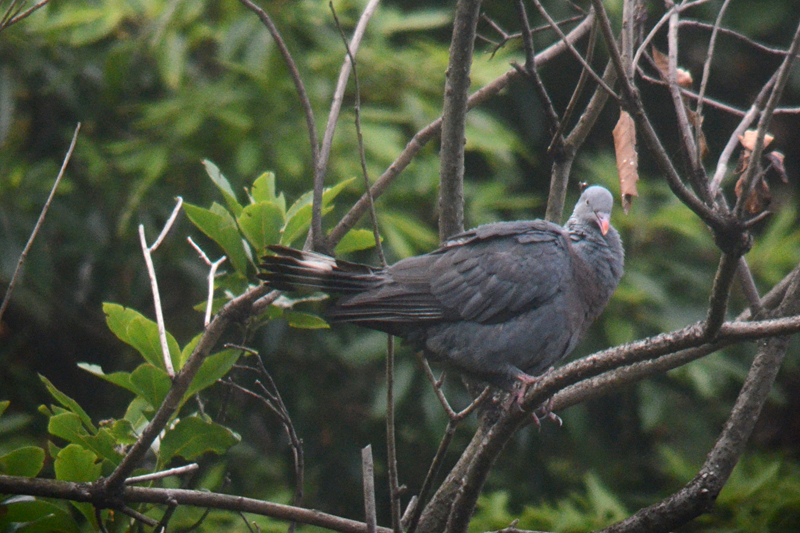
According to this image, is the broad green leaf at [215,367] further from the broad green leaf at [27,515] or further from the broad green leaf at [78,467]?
the broad green leaf at [27,515]

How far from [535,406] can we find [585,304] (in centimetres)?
118

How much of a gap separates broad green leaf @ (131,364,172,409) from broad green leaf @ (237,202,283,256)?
1.68ft

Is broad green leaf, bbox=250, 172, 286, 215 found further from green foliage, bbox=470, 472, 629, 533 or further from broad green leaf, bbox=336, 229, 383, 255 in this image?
green foliage, bbox=470, 472, 629, 533

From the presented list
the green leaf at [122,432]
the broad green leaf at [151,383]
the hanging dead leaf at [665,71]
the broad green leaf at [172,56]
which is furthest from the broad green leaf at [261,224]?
the broad green leaf at [172,56]

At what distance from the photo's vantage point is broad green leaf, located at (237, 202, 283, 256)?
8.10 ft

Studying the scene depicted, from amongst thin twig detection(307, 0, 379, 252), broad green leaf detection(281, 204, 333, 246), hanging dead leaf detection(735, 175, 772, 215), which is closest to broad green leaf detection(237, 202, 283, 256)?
broad green leaf detection(281, 204, 333, 246)

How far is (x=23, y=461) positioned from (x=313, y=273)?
1034mm

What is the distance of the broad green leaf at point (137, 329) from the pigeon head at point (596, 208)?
178cm

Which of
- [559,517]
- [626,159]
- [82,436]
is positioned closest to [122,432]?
[82,436]

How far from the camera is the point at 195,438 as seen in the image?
2.21 metres

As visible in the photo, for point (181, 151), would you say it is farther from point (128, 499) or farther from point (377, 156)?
point (128, 499)

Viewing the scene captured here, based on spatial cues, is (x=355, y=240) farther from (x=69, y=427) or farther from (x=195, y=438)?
(x=69, y=427)

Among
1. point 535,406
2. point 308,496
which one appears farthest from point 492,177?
point 535,406

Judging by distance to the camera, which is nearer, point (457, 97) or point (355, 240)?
point (457, 97)
